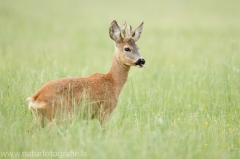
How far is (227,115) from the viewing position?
8.31 m

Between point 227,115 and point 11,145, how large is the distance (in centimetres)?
434

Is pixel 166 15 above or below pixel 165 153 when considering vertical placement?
above

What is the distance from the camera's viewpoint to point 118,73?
789cm

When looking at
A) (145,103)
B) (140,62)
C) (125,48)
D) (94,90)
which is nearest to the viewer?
(94,90)

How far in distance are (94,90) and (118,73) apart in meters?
0.83

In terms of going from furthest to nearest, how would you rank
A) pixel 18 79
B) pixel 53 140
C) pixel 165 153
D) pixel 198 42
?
pixel 198 42
pixel 18 79
pixel 53 140
pixel 165 153


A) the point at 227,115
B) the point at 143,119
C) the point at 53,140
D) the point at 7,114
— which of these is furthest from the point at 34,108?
the point at 227,115

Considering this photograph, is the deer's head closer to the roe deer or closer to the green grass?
the roe deer

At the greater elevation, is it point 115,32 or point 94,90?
point 115,32

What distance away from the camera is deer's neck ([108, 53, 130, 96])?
778 cm

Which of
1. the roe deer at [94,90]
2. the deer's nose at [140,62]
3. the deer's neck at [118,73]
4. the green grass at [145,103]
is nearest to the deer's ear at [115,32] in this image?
the roe deer at [94,90]

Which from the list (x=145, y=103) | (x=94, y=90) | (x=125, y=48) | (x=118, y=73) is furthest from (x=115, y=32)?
(x=145, y=103)

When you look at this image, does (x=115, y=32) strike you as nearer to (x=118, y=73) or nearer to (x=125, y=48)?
(x=125, y=48)

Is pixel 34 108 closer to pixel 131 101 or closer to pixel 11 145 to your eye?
pixel 11 145
